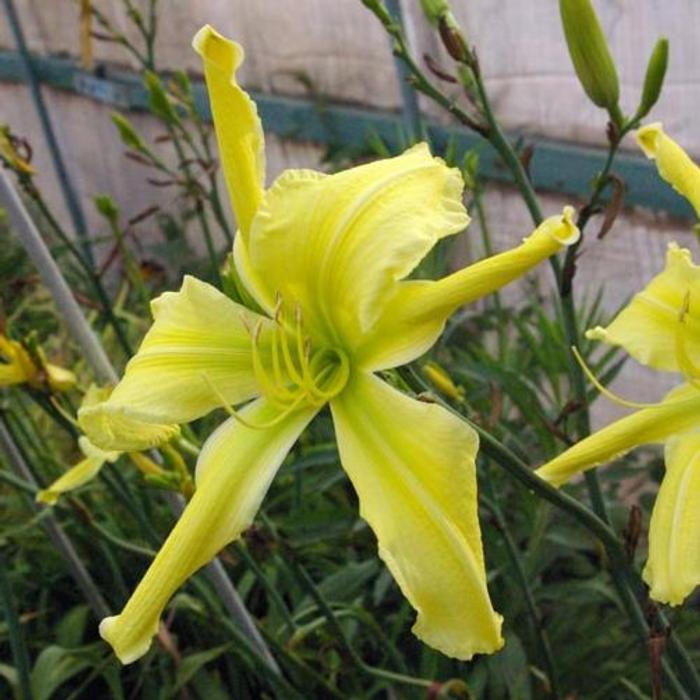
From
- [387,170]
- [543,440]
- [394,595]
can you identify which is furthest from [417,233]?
[394,595]

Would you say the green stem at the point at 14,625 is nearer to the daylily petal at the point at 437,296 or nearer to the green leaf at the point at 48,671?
the green leaf at the point at 48,671

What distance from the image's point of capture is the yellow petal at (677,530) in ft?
1.91

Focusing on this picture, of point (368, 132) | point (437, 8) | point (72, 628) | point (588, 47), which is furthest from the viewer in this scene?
point (368, 132)

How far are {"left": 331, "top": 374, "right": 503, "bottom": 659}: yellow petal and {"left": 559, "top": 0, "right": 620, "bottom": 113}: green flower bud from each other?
282 mm

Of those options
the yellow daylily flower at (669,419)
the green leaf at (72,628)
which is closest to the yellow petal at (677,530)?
the yellow daylily flower at (669,419)

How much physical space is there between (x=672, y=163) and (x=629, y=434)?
135mm

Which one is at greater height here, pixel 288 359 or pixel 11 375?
pixel 288 359

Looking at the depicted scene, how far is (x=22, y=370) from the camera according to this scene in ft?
3.29

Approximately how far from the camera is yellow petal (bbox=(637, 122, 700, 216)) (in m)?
0.61

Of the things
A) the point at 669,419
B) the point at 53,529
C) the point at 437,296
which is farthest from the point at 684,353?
the point at 53,529

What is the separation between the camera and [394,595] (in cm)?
159

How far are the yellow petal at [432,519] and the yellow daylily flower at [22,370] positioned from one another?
496 mm

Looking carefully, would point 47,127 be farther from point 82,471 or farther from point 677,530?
point 677,530

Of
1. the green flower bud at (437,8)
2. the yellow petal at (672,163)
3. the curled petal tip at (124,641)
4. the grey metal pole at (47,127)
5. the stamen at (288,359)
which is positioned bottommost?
the grey metal pole at (47,127)
